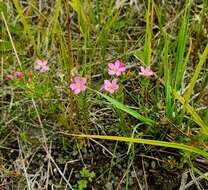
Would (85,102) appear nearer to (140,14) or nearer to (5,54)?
(5,54)

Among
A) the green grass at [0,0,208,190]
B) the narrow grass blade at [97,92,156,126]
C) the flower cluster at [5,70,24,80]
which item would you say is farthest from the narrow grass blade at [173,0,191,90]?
the flower cluster at [5,70,24,80]

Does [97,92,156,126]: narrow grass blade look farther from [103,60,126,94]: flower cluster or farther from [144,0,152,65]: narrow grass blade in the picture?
[144,0,152,65]: narrow grass blade

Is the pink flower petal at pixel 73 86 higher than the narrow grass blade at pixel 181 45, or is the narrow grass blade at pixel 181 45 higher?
the narrow grass blade at pixel 181 45

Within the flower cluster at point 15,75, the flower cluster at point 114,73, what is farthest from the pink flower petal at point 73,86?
the flower cluster at point 15,75

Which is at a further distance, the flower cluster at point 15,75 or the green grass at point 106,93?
the flower cluster at point 15,75

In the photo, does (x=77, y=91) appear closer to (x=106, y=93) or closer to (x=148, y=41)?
(x=106, y=93)

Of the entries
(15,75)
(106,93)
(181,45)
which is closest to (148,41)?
(181,45)

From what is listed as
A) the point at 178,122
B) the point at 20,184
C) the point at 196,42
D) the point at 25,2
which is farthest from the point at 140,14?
the point at 20,184

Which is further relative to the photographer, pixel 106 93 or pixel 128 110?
pixel 106 93

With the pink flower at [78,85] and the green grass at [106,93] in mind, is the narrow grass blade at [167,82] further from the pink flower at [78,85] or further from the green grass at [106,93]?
the pink flower at [78,85]
